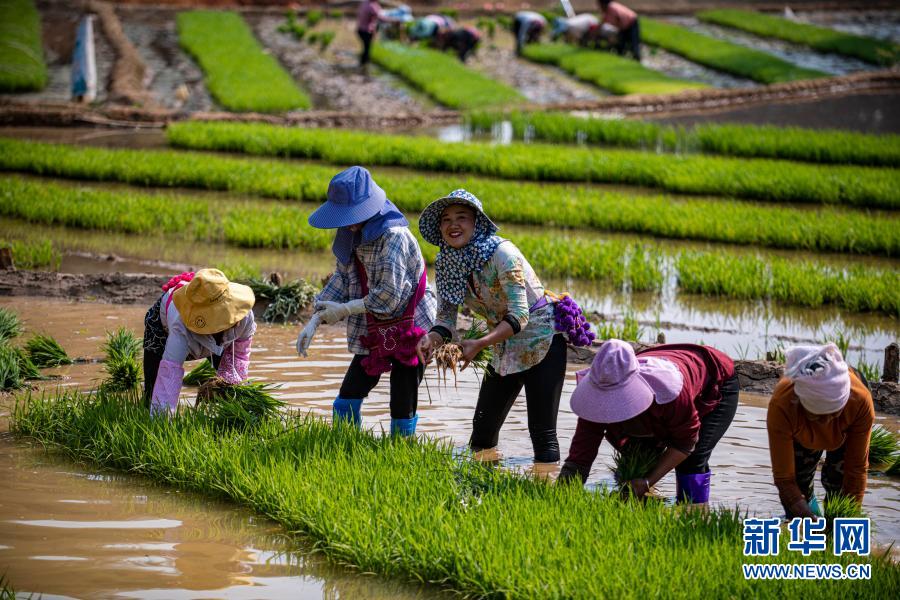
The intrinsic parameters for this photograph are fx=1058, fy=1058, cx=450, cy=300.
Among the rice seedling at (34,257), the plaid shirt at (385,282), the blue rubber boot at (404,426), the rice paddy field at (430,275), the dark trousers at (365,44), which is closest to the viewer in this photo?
the rice paddy field at (430,275)

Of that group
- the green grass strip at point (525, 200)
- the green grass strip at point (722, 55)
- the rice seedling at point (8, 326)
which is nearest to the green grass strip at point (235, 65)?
the green grass strip at point (525, 200)

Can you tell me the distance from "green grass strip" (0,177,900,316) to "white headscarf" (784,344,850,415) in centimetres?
417

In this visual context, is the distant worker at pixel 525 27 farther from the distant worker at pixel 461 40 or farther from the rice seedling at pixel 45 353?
the rice seedling at pixel 45 353

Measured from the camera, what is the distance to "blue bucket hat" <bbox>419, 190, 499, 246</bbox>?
14.0ft

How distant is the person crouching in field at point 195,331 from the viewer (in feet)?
14.3

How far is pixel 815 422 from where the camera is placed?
3723 mm

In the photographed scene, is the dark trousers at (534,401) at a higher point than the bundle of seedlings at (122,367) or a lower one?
higher

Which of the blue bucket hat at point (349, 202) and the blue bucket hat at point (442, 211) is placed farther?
the blue bucket hat at point (349, 202)

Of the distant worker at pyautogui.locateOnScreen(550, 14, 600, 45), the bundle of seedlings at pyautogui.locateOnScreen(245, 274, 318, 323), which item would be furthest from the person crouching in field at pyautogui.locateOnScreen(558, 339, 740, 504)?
the distant worker at pyautogui.locateOnScreen(550, 14, 600, 45)

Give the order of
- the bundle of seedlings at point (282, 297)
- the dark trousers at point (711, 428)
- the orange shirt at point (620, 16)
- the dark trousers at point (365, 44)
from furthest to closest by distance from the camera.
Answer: the orange shirt at point (620, 16) → the dark trousers at point (365, 44) → the bundle of seedlings at point (282, 297) → the dark trousers at point (711, 428)

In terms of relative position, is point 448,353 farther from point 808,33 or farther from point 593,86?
point 808,33

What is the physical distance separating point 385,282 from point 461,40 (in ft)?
60.8

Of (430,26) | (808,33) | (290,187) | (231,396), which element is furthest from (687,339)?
(808,33)

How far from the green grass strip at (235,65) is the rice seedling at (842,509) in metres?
13.1
